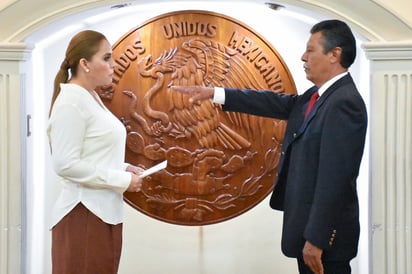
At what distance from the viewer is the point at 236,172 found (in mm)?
3619

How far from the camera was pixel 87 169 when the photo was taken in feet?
7.59

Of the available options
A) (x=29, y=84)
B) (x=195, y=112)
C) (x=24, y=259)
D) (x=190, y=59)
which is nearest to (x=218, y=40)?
(x=190, y=59)

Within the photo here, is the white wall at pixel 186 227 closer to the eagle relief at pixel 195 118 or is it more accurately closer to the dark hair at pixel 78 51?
the eagle relief at pixel 195 118

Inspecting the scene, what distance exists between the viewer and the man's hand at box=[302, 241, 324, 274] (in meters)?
2.26

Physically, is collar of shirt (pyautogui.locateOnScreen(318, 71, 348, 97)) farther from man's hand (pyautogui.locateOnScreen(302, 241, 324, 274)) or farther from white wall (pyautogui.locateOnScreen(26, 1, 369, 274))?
white wall (pyautogui.locateOnScreen(26, 1, 369, 274))

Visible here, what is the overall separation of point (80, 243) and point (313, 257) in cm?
82

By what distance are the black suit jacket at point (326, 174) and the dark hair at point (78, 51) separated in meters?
0.79

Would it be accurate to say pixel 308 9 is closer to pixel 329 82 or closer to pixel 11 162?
pixel 329 82

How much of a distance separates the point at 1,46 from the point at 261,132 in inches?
55.4

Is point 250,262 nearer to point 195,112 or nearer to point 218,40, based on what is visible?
point 195,112

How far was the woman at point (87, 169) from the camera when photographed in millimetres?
2318

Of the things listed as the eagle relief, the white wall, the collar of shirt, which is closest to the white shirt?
the collar of shirt

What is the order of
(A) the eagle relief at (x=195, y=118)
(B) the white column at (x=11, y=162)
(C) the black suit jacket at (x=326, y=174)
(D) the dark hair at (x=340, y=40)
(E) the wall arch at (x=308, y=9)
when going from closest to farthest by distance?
1. (C) the black suit jacket at (x=326, y=174)
2. (D) the dark hair at (x=340, y=40)
3. (E) the wall arch at (x=308, y=9)
4. (B) the white column at (x=11, y=162)
5. (A) the eagle relief at (x=195, y=118)

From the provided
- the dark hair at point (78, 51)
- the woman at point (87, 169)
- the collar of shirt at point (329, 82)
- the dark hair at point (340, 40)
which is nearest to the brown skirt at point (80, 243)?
the woman at point (87, 169)
